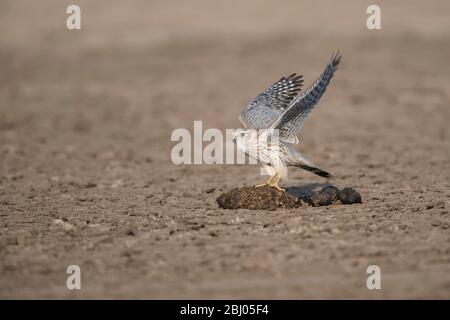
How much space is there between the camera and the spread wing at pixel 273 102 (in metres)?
8.91

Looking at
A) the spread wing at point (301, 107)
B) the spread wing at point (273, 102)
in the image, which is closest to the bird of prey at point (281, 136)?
the spread wing at point (301, 107)

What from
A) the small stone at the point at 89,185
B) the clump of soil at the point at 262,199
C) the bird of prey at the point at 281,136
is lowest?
the clump of soil at the point at 262,199

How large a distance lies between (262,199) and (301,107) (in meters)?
1.16

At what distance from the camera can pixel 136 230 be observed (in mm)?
7570

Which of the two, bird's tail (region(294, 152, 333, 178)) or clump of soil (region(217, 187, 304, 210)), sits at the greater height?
bird's tail (region(294, 152, 333, 178))

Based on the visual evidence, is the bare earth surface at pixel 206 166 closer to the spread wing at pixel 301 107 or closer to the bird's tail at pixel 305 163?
the bird's tail at pixel 305 163

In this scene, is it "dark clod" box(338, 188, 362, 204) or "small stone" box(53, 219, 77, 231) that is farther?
"dark clod" box(338, 188, 362, 204)

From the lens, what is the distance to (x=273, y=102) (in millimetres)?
9266

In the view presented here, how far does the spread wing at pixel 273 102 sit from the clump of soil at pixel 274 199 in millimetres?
968

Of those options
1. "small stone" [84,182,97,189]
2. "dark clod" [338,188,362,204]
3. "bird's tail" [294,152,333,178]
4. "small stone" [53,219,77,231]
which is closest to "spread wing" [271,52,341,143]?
"bird's tail" [294,152,333,178]

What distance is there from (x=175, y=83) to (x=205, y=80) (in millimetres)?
800

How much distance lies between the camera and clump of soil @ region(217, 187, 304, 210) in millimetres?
8177

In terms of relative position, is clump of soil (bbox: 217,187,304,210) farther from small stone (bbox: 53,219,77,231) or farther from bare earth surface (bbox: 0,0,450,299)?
small stone (bbox: 53,219,77,231)

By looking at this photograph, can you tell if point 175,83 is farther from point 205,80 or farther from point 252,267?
point 252,267
